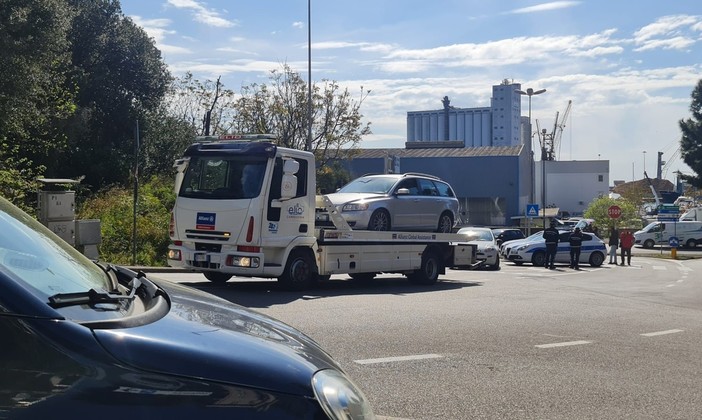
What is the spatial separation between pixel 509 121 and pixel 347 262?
387ft

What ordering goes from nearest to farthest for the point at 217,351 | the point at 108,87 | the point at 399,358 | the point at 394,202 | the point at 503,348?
the point at 217,351
the point at 399,358
the point at 503,348
the point at 394,202
the point at 108,87

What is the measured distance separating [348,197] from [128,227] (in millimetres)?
8384

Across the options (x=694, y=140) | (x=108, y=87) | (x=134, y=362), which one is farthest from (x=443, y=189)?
(x=694, y=140)

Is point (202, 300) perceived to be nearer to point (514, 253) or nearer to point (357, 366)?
point (357, 366)

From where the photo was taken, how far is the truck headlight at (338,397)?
2863mm

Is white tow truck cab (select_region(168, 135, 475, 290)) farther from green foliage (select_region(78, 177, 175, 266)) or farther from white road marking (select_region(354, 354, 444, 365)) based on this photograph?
green foliage (select_region(78, 177, 175, 266))

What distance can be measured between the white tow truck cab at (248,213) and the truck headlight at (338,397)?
1086 centimetres

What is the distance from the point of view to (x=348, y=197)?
1678cm

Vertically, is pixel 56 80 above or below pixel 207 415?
above

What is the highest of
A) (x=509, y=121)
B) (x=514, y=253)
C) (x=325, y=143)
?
(x=509, y=121)

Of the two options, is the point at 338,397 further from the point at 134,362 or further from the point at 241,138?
the point at 241,138

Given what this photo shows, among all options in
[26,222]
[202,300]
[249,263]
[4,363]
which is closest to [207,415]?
[4,363]

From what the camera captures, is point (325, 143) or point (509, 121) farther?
point (509, 121)

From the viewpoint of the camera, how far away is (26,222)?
364 centimetres
